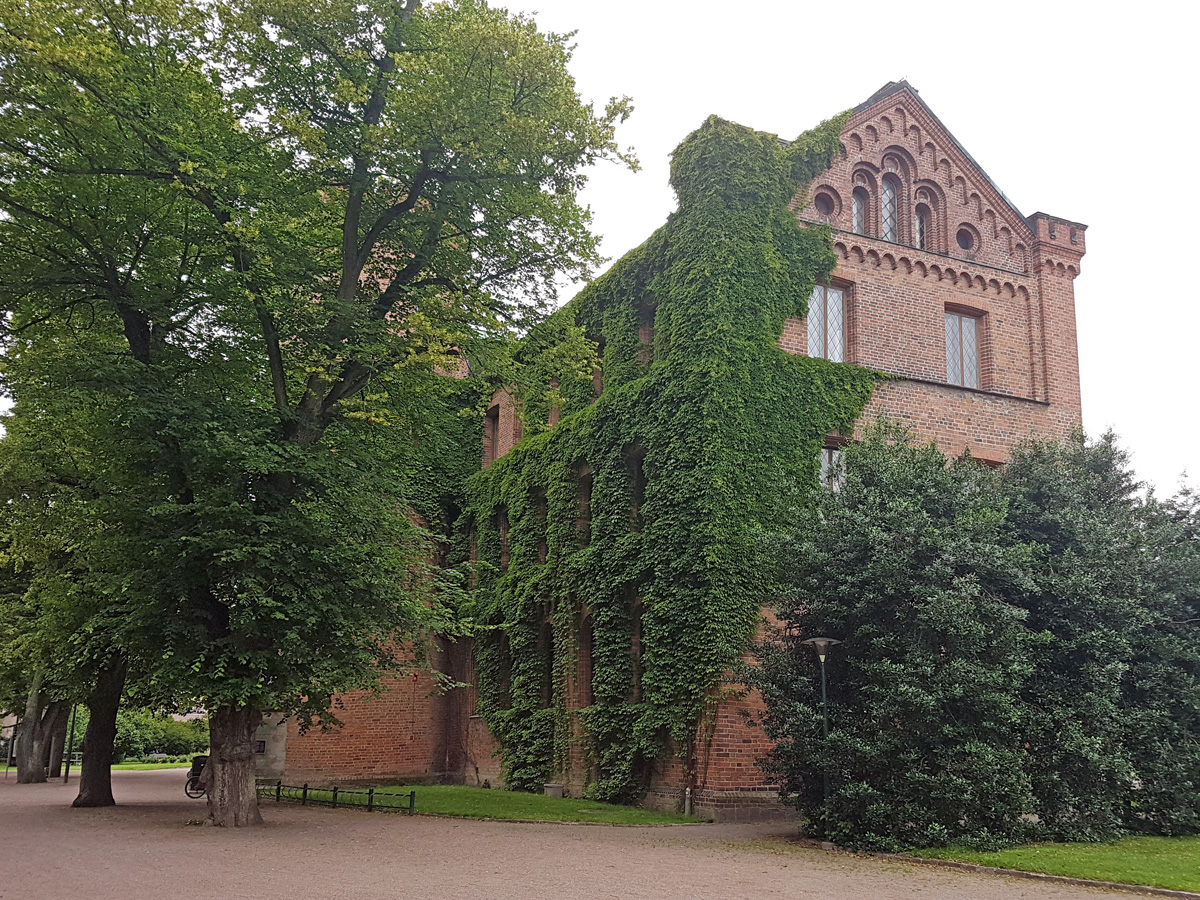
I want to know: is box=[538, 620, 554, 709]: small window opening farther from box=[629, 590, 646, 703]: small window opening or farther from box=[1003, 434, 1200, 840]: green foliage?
box=[1003, 434, 1200, 840]: green foliage

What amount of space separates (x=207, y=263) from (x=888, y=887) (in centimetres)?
1305

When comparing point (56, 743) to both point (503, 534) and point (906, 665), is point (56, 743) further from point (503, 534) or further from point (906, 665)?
point (906, 665)

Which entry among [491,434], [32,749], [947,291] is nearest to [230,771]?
[491,434]

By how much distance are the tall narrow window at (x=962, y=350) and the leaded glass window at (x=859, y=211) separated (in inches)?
114

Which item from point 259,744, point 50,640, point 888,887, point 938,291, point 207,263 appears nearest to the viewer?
point 888,887

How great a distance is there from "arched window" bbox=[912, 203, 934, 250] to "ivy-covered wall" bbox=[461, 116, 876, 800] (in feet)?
9.68

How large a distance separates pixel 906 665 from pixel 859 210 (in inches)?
480

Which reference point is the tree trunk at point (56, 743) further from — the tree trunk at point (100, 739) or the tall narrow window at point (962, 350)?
the tall narrow window at point (962, 350)

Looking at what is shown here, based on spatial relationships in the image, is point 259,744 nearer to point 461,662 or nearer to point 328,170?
point 461,662

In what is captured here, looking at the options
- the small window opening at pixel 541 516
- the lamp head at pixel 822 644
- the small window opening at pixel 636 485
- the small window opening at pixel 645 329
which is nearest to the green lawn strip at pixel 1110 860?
the lamp head at pixel 822 644

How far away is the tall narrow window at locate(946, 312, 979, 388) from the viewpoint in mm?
23516

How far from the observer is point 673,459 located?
20.2m

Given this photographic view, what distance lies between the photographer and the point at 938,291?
76.8 feet

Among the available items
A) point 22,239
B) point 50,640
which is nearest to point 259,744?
point 50,640
